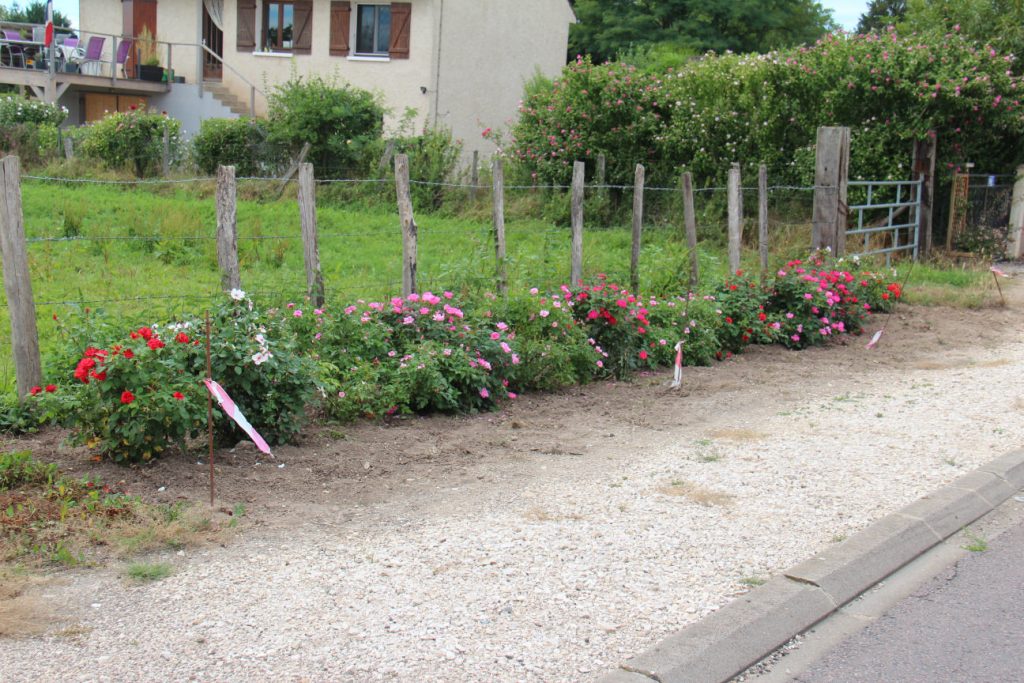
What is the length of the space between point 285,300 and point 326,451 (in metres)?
1.52

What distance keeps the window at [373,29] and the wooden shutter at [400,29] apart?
0.32m

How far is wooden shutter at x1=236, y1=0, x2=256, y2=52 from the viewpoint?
31.1 metres

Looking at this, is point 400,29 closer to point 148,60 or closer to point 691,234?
point 148,60

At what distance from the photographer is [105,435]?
244 inches

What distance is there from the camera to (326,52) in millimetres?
30562

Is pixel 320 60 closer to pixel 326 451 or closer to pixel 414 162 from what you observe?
pixel 414 162

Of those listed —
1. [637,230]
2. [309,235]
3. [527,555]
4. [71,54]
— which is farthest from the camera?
[71,54]

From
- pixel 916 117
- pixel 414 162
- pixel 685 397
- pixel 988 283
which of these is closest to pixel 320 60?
pixel 414 162

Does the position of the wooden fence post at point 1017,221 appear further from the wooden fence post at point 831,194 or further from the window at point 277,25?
the window at point 277,25

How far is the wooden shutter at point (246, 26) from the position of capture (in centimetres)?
3106

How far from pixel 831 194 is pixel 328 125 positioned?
13.3 metres

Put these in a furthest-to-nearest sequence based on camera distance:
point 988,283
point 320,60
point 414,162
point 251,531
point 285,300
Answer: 1. point 320,60
2. point 414,162
3. point 988,283
4. point 285,300
5. point 251,531

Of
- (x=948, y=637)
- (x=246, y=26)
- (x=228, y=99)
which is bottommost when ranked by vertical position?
(x=948, y=637)

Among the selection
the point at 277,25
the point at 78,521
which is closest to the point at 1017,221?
the point at 78,521
